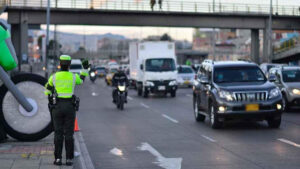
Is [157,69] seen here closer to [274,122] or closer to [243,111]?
[274,122]

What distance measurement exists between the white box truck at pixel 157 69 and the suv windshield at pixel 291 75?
12431mm

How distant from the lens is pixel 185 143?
598 inches

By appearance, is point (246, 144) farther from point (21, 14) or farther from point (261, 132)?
point (21, 14)

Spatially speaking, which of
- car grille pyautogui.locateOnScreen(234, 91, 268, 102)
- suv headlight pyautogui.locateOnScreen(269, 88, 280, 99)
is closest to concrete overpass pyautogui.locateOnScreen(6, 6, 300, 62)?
suv headlight pyautogui.locateOnScreen(269, 88, 280, 99)

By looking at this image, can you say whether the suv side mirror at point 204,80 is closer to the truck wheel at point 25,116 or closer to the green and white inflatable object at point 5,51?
the truck wheel at point 25,116

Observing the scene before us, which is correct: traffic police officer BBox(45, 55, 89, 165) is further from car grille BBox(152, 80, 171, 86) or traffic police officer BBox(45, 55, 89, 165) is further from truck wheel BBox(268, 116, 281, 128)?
car grille BBox(152, 80, 171, 86)

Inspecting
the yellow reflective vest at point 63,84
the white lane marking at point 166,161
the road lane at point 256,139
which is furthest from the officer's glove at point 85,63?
the road lane at point 256,139

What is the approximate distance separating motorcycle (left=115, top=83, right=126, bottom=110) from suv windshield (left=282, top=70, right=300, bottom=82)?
254 inches

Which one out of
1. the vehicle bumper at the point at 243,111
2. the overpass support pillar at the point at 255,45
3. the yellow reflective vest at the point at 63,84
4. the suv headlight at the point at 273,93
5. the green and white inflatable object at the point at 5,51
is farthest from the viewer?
the overpass support pillar at the point at 255,45

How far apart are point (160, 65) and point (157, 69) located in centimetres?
34

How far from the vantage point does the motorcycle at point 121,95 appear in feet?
90.0

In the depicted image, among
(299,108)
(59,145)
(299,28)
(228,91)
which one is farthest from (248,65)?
(299,28)

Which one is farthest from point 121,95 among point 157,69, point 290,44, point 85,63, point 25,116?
point 290,44

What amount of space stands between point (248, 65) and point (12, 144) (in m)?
8.79
